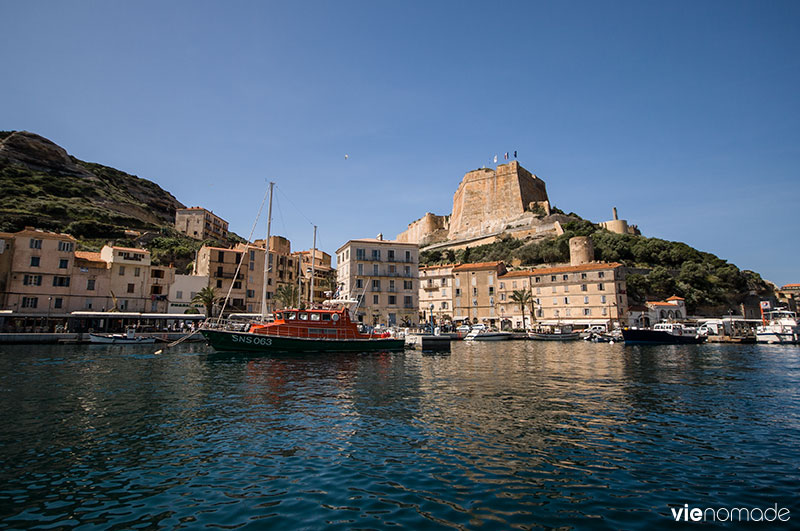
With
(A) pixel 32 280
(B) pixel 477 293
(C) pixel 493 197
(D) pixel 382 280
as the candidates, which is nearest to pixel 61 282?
(A) pixel 32 280

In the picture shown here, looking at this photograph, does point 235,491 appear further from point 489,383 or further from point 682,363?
point 682,363

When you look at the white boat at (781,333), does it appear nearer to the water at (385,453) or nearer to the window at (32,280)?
the water at (385,453)

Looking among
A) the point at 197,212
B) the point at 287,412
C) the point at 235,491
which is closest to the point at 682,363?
the point at 287,412

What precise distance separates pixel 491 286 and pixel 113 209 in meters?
80.9

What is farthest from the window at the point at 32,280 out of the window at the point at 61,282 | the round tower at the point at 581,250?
the round tower at the point at 581,250

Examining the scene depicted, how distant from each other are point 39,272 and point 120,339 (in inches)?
558

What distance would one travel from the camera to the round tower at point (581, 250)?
7519 cm

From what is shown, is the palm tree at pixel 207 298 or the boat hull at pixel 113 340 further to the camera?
the palm tree at pixel 207 298

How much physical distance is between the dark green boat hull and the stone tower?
76808mm

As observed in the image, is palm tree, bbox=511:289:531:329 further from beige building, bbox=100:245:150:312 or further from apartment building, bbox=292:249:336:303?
beige building, bbox=100:245:150:312

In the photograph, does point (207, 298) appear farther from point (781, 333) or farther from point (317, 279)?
point (781, 333)

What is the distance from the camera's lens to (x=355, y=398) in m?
15.3

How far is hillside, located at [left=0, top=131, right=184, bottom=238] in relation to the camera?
234 feet

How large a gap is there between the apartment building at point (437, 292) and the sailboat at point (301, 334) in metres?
39.8
